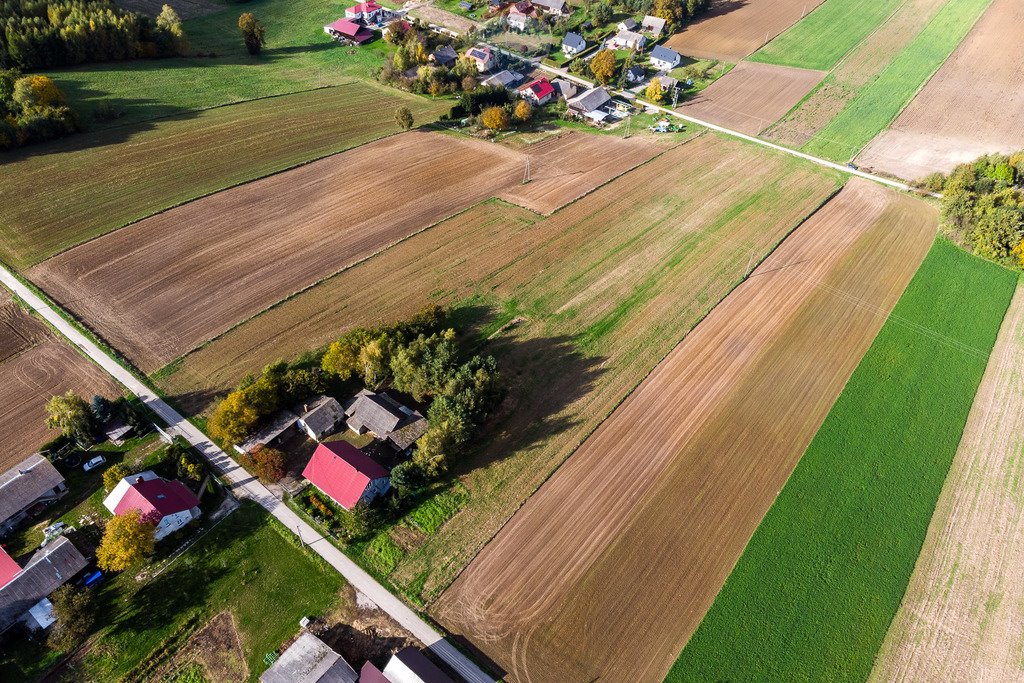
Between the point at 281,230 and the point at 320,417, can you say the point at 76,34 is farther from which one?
the point at 320,417

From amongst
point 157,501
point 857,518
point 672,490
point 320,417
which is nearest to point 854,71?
point 857,518

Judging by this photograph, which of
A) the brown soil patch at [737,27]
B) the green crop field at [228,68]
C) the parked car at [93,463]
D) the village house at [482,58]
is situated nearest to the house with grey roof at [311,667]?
the parked car at [93,463]

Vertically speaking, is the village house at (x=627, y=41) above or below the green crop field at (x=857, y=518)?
above

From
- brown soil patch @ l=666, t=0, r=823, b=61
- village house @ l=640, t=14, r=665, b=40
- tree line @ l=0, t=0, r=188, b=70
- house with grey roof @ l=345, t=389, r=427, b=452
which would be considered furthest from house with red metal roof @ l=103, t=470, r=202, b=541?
village house @ l=640, t=14, r=665, b=40

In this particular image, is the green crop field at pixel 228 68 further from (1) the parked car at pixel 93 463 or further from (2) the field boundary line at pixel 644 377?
(2) the field boundary line at pixel 644 377

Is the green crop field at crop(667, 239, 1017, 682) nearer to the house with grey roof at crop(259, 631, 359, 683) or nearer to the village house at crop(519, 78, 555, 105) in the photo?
the house with grey roof at crop(259, 631, 359, 683)

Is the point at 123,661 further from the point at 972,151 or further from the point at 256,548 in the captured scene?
the point at 972,151

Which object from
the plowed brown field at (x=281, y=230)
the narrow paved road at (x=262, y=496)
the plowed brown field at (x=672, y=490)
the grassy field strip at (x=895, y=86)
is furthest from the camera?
the grassy field strip at (x=895, y=86)

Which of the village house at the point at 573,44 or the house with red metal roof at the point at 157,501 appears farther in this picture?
the village house at the point at 573,44
